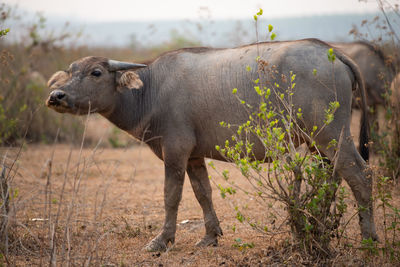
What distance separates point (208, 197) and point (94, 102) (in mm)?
1719

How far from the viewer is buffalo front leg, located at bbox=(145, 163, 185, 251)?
493 centimetres

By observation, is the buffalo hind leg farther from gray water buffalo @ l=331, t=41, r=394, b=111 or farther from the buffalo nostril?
gray water buffalo @ l=331, t=41, r=394, b=111

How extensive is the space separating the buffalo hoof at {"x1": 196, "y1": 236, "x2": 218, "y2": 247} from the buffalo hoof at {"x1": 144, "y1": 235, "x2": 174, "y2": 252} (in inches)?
15.5

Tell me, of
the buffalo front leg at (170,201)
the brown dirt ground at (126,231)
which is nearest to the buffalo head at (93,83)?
the brown dirt ground at (126,231)

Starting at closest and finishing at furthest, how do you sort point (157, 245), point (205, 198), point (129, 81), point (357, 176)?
point (357, 176) < point (157, 245) < point (129, 81) < point (205, 198)

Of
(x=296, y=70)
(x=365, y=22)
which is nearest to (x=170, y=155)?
(x=296, y=70)

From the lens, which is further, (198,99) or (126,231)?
(126,231)

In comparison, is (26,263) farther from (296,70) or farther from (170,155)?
(296,70)

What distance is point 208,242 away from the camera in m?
5.08

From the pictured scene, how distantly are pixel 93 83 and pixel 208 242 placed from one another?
2.22m

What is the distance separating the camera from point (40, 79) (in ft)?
36.7

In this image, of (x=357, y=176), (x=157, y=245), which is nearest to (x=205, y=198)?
(x=157, y=245)

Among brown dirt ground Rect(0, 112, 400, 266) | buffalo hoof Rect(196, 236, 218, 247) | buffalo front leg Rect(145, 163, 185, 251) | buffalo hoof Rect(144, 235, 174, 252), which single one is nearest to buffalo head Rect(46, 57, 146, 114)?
brown dirt ground Rect(0, 112, 400, 266)

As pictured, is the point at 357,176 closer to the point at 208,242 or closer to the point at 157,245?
the point at 208,242
